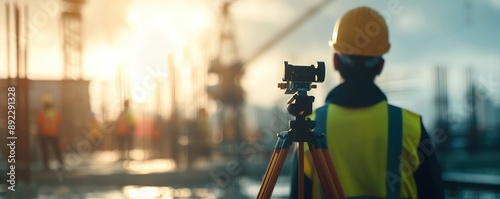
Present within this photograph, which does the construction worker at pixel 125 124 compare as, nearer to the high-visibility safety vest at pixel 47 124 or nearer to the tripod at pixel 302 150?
the high-visibility safety vest at pixel 47 124

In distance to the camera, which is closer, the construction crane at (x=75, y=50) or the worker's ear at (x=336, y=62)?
the worker's ear at (x=336, y=62)

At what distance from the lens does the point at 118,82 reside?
81.6ft

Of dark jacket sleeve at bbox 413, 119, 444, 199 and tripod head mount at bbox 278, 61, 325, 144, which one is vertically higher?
tripod head mount at bbox 278, 61, 325, 144

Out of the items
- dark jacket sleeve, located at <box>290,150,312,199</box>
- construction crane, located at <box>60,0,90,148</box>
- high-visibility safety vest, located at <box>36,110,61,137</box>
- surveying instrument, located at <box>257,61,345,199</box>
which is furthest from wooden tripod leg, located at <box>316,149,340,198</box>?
construction crane, located at <box>60,0,90,148</box>

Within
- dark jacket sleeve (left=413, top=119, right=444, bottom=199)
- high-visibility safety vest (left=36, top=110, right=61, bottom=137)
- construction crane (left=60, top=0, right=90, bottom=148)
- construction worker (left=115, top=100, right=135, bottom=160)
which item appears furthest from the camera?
construction crane (left=60, top=0, right=90, bottom=148)

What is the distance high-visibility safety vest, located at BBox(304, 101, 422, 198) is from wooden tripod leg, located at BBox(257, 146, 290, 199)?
0.69ft

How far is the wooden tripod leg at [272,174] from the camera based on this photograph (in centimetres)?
302

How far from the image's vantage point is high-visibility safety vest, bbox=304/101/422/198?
293 cm

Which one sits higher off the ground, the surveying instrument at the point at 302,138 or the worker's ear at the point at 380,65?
the worker's ear at the point at 380,65

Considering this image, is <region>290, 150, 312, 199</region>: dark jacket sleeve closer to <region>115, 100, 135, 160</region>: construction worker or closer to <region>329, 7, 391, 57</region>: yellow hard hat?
<region>329, 7, 391, 57</region>: yellow hard hat

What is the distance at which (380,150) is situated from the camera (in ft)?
9.64

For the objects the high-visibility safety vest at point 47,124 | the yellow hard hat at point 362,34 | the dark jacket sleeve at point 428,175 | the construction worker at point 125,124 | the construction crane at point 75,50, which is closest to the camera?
the dark jacket sleeve at point 428,175

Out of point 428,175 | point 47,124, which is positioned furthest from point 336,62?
point 47,124

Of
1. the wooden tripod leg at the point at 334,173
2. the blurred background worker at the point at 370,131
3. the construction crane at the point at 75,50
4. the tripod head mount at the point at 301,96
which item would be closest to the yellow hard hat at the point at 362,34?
the blurred background worker at the point at 370,131
